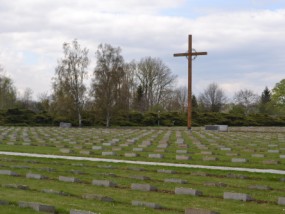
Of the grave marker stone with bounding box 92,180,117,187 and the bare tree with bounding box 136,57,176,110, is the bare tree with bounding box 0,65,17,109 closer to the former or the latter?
the bare tree with bounding box 136,57,176,110

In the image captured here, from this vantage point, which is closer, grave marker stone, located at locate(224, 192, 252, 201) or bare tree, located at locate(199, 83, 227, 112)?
grave marker stone, located at locate(224, 192, 252, 201)

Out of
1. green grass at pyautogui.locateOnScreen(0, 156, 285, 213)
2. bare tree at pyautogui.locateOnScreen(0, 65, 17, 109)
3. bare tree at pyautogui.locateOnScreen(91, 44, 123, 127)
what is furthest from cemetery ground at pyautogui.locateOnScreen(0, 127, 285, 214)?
bare tree at pyautogui.locateOnScreen(0, 65, 17, 109)

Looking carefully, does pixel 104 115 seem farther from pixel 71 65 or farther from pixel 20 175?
pixel 20 175

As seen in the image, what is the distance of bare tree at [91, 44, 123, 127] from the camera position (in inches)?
1881

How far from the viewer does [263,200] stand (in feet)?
28.5

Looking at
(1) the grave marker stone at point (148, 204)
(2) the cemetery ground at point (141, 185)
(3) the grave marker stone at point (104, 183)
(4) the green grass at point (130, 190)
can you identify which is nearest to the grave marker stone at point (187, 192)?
(2) the cemetery ground at point (141, 185)

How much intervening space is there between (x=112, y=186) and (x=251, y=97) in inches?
3039

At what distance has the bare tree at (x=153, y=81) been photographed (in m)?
66.3

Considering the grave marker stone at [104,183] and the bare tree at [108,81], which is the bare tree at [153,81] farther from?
the grave marker stone at [104,183]

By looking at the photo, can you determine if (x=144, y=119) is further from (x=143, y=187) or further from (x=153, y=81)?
(x=143, y=187)

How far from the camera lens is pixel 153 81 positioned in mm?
66750

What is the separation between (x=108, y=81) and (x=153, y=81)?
19495 mm

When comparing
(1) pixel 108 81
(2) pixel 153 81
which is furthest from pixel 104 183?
(2) pixel 153 81

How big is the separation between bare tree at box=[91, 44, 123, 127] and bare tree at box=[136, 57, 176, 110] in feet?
55.0
